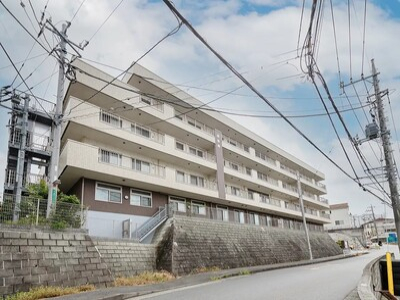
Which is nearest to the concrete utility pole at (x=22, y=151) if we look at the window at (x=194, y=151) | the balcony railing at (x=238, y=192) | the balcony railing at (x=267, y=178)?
the window at (x=194, y=151)

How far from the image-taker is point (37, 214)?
12742mm

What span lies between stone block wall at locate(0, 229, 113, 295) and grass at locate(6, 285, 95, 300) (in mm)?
392

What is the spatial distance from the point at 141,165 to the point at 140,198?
249 cm

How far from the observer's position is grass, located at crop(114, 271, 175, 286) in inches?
515

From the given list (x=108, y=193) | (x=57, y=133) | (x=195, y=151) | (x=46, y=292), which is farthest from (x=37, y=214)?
(x=195, y=151)

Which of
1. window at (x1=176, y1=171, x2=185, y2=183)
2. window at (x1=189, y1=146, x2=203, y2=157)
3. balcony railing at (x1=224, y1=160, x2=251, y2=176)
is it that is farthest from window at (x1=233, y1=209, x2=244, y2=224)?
window at (x1=176, y1=171, x2=185, y2=183)

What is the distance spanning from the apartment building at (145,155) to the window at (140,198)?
0.26 feet

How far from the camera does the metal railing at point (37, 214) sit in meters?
11.9

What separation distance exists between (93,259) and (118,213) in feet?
26.4

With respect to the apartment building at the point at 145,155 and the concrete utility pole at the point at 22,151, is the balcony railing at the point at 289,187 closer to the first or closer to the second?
the apartment building at the point at 145,155

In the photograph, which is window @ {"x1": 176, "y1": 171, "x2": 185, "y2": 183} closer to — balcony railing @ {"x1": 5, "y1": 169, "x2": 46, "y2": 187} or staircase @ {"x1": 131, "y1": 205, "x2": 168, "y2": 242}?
staircase @ {"x1": 131, "y1": 205, "x2": 168, "y2": 242}

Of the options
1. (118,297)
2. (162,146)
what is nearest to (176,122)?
(162,146)

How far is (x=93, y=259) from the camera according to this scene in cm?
1295

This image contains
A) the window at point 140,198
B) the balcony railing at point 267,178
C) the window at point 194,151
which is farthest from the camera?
the balcony railing at point 267,178
